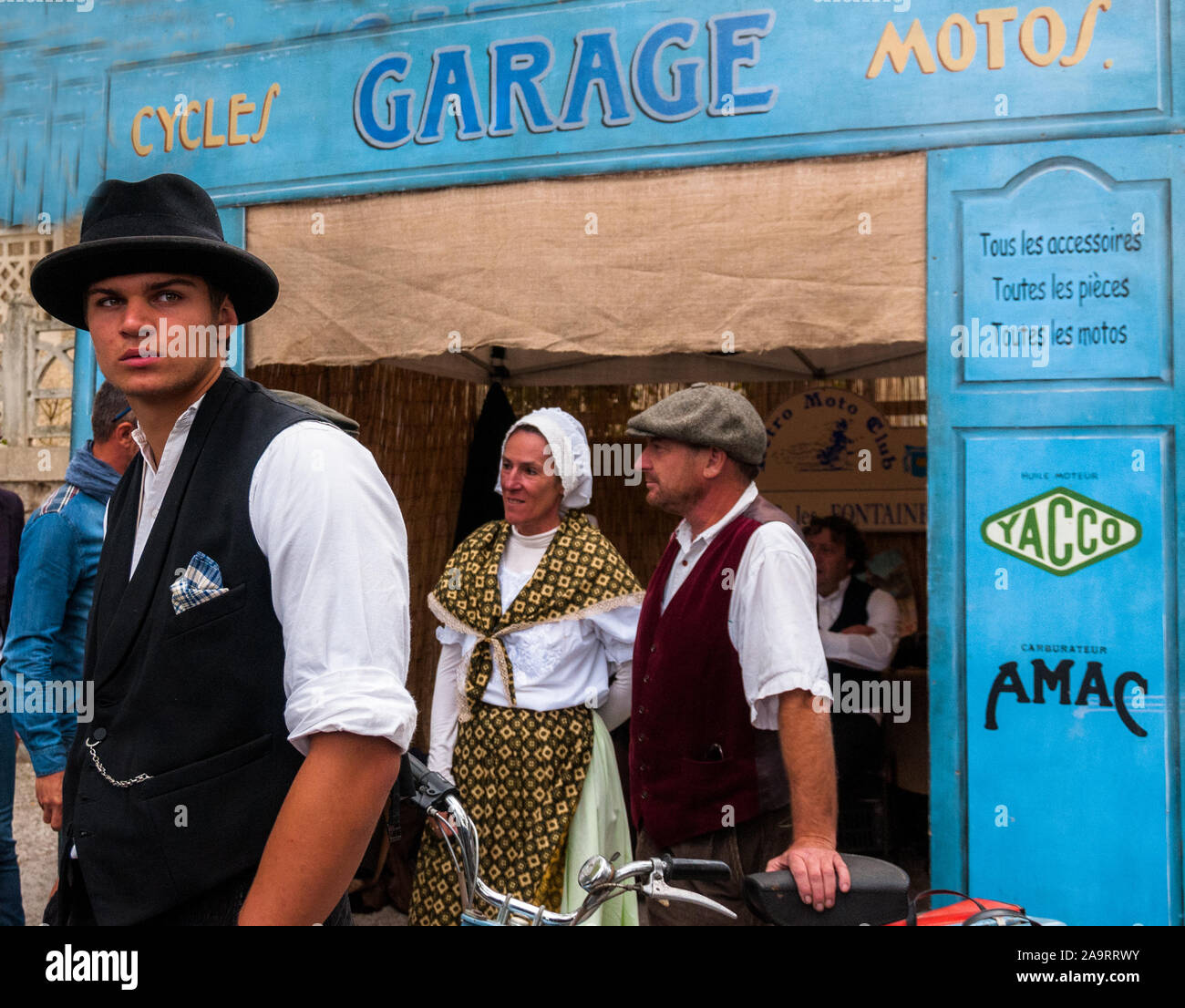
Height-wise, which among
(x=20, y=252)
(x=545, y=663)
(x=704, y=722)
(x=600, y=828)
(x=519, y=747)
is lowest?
(x=600, y=828)

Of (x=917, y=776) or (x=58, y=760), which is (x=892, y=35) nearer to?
(x=917, y=776)

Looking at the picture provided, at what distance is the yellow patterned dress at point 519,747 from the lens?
3.56 m

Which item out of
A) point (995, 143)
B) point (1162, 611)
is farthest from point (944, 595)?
point (995, 143)

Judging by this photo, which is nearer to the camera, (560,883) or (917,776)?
(560,883)

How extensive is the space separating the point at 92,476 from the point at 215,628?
2.30 meters

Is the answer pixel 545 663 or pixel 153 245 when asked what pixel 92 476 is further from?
pixel 153 245

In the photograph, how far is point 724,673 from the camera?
2850 mm

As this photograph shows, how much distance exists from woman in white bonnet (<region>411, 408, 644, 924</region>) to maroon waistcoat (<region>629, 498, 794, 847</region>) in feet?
2.12

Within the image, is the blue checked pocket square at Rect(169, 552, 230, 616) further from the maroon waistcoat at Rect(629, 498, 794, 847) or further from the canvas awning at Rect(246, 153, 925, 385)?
the canvas awning at Rect(246, 153, 925, 385)

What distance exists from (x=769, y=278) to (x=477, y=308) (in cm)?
109

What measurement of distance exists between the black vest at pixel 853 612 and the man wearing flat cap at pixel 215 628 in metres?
3.81

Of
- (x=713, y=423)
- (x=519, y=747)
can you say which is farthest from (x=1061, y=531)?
(x=519, y=747)

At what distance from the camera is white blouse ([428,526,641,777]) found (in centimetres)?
364

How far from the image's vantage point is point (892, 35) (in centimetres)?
375
